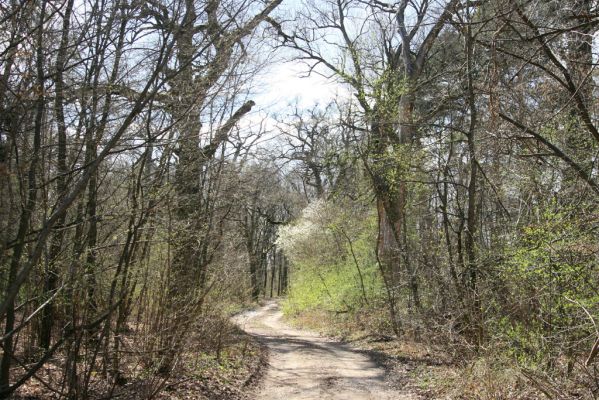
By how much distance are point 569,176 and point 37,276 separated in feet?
23.0

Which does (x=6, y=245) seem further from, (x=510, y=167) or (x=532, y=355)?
(x=510, y=167)

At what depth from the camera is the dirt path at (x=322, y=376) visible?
309 inches

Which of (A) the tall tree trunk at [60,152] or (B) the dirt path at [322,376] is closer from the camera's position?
(A) the tall tree trunk at [60,152]

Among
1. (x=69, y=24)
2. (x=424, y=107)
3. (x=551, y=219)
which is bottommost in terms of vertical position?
(x=551, y=219)

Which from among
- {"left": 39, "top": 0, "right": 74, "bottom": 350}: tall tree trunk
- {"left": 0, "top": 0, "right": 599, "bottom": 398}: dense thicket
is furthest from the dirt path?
{"left": 39, "top": 0, "right": 74, "bottom": 350}: tall tree trunk

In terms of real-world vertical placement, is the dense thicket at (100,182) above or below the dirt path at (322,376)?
above

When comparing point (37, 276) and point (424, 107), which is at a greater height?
point (424, 107)

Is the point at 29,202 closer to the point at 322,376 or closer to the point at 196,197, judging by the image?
the point at 196,197

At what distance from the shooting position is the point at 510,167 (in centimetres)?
852

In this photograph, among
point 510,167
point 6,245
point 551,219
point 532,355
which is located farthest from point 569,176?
point 6,245

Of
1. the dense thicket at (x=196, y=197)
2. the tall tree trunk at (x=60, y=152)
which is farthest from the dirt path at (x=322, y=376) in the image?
the tall tree trunk at (x=60, y=152)

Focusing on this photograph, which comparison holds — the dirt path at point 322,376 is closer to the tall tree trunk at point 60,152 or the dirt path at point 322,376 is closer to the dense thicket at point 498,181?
the dense thicket at point 498,181

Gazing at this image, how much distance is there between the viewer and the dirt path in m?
7.84

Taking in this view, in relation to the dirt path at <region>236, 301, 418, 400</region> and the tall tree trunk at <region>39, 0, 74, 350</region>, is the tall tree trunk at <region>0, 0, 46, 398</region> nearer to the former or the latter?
the tall tree trunk at <region>39, 0, 74, 350</region>
